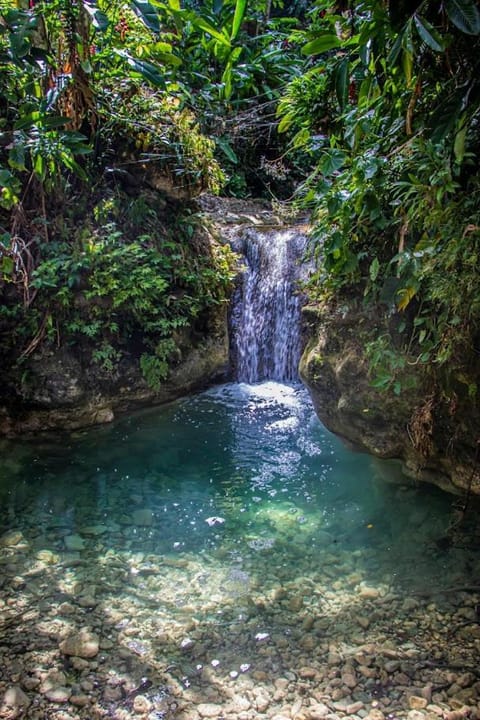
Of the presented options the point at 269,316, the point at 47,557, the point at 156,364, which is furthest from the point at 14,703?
the point at 269,316

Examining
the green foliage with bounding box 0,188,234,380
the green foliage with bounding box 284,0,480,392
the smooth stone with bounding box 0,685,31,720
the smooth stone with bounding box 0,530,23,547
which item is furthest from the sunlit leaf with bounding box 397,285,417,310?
the smooth stone with bounding box 0,530,23,547

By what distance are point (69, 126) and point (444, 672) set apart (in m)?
5.29

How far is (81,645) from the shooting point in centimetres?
256

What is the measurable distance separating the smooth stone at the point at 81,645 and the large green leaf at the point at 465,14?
3260 mm

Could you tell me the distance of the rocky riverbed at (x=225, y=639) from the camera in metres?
2.26

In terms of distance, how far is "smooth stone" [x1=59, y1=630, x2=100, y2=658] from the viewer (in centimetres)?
252

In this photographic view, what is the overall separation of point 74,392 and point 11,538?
6.36 ft

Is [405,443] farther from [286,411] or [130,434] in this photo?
[130,434]

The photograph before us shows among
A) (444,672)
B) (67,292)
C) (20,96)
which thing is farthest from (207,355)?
(444,672)

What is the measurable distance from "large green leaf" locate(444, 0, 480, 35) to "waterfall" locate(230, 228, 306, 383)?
5.38 m

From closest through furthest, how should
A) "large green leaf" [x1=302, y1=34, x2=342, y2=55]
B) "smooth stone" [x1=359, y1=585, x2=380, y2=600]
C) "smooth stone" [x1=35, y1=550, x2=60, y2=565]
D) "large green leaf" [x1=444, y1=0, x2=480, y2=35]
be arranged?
"large green leaf" [x1=444, y1=0, x2=480, y2=35], "large green leaf" [x1=302, y1=34, x2=342, y2=55], "smooth stone" [x1=359, y1=585, x2=380, y2=600], "smooth stone" [x1=35, y1=550, x2=60, y2=565]

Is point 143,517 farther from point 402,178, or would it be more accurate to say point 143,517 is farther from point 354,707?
point 402,178

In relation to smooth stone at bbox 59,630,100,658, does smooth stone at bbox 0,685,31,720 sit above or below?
above

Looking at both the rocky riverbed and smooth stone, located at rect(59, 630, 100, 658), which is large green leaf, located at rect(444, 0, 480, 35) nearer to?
the rocky riverbed
